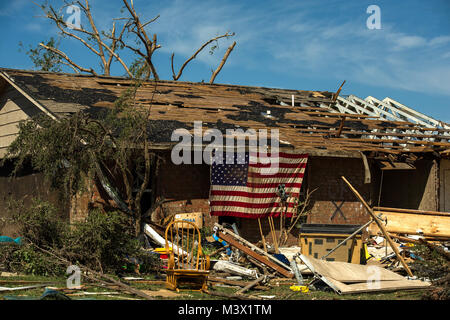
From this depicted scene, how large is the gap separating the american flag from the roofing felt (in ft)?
2.86

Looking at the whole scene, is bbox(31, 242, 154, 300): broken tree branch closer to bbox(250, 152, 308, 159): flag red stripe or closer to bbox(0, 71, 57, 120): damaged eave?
bbox(0, 71, 57, 120): damaged eave

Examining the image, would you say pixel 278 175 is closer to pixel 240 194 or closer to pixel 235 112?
pixel 240 194

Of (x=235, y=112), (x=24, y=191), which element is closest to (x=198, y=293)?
(x=24, y=191)

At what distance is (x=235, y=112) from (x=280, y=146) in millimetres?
2953

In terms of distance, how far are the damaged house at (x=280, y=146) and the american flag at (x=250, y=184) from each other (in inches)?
13.3

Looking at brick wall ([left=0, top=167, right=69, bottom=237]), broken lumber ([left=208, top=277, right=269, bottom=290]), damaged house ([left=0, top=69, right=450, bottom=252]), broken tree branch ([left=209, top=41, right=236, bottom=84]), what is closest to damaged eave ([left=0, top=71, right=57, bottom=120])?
damaged house ([left=0, top=69, right=450, bottom=252])

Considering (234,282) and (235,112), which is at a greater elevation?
(235,112)

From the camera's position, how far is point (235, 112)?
18078mm

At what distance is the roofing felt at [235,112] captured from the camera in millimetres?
16047

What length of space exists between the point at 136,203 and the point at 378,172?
821 cm

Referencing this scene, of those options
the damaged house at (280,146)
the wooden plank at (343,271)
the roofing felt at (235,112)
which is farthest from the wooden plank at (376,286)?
the roofing felt at (235,112)

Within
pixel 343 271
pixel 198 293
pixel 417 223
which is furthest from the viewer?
pixel 417 223

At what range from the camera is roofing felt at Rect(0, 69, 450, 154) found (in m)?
16.0
